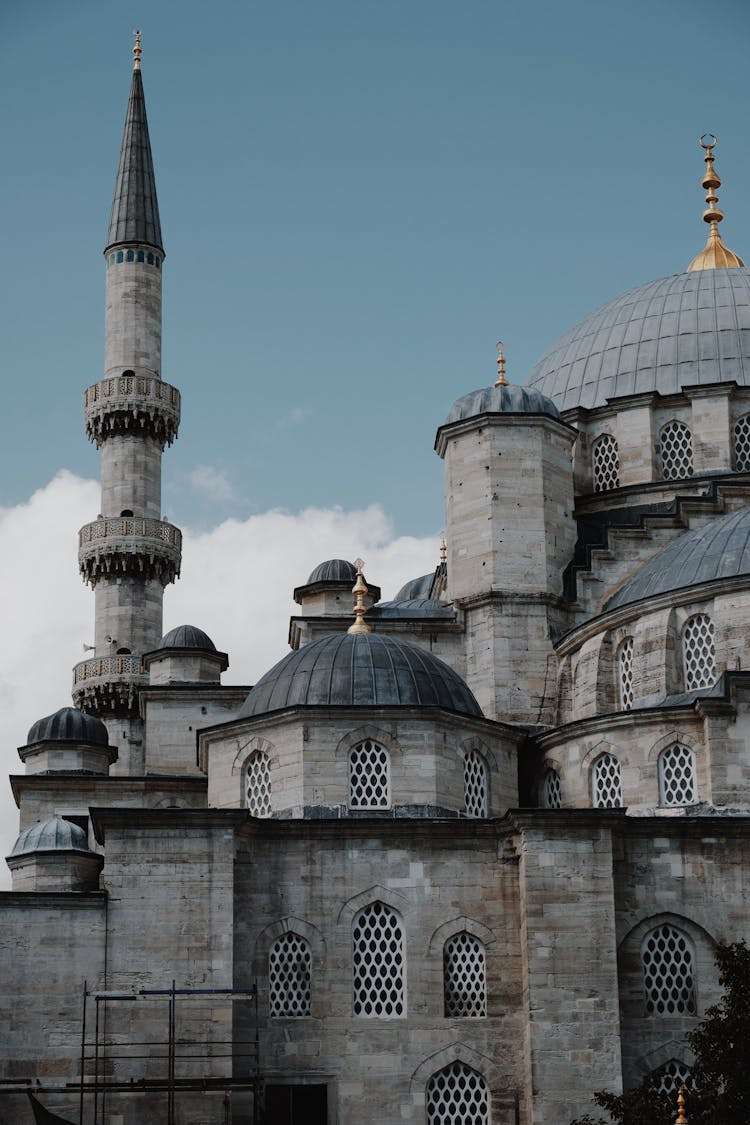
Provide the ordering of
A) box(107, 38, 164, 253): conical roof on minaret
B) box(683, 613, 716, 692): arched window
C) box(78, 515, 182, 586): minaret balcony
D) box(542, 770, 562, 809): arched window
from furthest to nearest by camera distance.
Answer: box(107, 38, 164, 253): conical roof on minaret < box(78, 515, 182, 586): minaret balcony < box(542, 770, 562, 809): arched window < box(683, 613, 716, 692): arched window

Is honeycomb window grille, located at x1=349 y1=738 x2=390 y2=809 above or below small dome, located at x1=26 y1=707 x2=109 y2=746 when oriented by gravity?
below

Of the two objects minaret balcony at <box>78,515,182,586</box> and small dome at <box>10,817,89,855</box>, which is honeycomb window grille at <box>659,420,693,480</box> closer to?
minaret balcony at <box>78,515,182,586</box>

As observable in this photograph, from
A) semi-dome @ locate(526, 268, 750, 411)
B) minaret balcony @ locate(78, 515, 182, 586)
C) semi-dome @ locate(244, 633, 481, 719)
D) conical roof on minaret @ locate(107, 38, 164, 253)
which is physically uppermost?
conical roof on minaret @ locate(107, 38, 164, 253)

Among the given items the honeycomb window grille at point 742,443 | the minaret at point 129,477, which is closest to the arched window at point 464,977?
the honeycomb window grille at point 742,443

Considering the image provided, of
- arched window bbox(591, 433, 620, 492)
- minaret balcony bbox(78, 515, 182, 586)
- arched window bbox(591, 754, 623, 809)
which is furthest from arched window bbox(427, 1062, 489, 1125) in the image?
minaret balcony bbox(78, 515, 182, 586)

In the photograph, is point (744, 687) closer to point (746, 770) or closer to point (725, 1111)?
point (746, 770)

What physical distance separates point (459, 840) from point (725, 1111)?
19.2 ft

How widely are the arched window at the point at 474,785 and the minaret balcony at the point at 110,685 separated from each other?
38.9 feet

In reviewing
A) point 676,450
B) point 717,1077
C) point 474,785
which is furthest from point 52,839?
point 676,450

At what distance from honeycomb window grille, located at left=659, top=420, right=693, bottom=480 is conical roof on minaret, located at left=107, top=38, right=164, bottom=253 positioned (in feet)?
40.0

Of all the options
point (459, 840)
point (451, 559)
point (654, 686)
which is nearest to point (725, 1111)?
point (459, 840)

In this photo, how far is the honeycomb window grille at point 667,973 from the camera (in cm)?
2633

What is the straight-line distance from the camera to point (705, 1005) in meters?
26.2

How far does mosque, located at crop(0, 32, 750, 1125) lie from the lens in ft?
83.9
